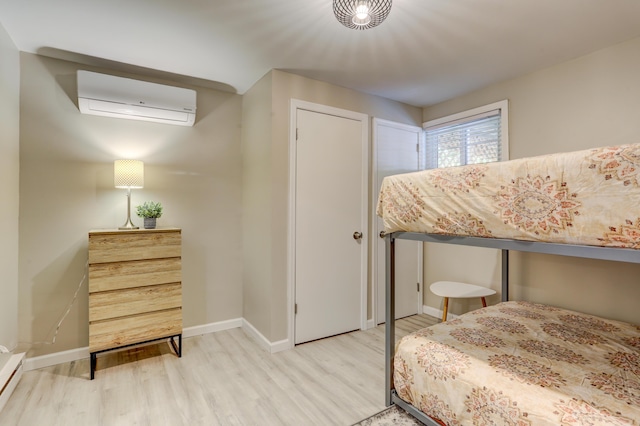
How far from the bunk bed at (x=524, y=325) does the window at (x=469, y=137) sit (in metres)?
1.62

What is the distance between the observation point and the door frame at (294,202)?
2656mm

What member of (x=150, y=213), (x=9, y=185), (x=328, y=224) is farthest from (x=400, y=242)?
(x=9, y=185)

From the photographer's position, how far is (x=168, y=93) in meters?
2.58

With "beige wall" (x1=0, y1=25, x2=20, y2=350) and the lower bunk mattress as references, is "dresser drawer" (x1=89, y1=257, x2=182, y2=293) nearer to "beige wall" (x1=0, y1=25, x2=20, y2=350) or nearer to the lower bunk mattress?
"beige wall" (x1=0, y1=25, x2=20, y2=350)

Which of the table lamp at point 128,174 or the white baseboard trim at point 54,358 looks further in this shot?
the table lamp at point 128,174

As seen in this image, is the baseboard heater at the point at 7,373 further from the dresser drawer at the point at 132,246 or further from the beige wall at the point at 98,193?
the dresser drawer at the point at 132,246

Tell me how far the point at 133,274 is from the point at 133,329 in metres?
0.41

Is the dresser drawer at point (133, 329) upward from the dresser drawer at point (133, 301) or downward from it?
downward

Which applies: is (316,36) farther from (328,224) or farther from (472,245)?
(472,245)

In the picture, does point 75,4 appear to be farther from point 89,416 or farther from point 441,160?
point 441,160

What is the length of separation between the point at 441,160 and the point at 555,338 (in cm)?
213

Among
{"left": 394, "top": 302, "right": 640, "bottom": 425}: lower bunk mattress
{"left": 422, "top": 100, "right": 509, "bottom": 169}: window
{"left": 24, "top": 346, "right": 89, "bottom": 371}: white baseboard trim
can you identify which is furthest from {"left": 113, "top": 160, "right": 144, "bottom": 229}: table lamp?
{"left": 422, "top": 100, "right": 509, "bottom": 169}: window

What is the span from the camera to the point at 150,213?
2518 millimetres

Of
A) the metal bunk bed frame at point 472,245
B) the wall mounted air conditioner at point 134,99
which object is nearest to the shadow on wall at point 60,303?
the wall mounted air conditioner at point 134,99
